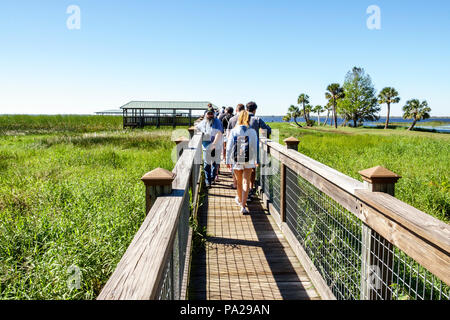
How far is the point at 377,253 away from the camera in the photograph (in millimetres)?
2168

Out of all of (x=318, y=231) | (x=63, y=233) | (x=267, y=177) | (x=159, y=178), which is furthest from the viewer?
(x=267, y=177)

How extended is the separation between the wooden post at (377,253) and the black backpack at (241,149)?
285 centimetres

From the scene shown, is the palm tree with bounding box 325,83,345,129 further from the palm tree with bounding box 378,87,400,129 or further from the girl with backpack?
the girl with backpack

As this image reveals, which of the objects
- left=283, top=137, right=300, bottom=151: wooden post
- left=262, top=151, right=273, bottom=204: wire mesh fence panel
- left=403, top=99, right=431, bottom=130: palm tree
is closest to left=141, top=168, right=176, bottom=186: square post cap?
left=283, top=137, right=300, bottom=151: wooden post

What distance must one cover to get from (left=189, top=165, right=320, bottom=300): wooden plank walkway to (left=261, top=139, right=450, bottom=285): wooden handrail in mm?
1103

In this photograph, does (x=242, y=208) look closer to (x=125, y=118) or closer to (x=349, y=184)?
(x=349, y=184)

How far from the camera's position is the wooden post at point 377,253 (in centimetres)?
207

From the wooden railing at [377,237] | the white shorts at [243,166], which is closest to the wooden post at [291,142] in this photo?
the wooden railing at [377,237]

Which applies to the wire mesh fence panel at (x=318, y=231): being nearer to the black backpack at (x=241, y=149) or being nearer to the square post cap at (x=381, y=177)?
the black backpack at (x=241, y=149)

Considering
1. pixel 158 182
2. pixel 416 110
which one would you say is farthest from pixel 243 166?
pixel 416 110

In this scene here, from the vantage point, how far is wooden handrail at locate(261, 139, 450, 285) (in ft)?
4.39

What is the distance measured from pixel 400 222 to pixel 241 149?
136 inches

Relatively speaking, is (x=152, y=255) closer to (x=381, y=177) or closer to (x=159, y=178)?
(x=159, y=178)

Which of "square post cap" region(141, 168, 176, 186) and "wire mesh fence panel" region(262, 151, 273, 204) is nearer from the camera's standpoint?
"square post cap" region(141, 168, 176, 186)
